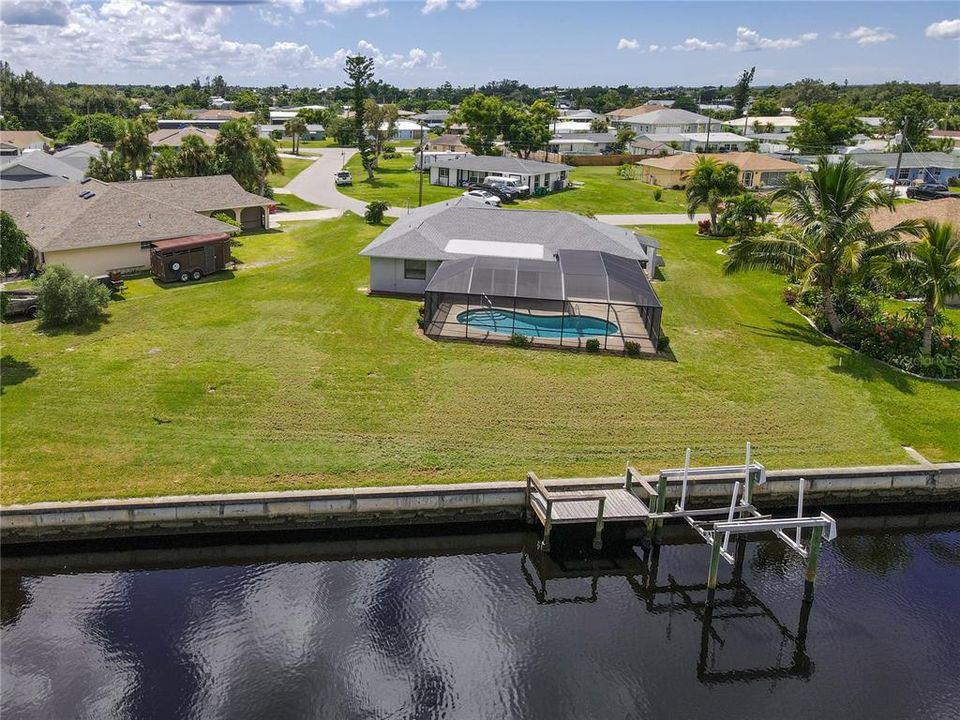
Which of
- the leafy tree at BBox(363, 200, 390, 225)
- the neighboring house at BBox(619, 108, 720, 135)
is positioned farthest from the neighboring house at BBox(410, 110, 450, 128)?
the leafy tree at BBox(363, 200, 390, 225)

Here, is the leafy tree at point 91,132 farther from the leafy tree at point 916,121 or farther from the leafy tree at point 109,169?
the leafy tree at point 916,121

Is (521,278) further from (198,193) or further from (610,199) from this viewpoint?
(610,199)

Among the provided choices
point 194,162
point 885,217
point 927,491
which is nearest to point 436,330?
point 927,491

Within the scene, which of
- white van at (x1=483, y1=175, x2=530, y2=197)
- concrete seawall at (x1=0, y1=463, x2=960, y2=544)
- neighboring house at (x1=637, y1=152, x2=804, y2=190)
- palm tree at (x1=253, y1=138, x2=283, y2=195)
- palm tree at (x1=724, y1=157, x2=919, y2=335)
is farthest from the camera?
neighboring house at (x1=637, y1=152, x2=804, y2=190)

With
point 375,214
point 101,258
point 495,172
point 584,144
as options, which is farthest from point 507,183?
point 584,144

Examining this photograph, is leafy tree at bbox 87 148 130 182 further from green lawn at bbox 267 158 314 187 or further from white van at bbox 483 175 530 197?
white van at bbox 483 175 530 197

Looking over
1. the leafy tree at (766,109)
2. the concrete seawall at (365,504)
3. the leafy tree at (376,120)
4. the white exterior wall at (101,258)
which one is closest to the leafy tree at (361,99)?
the leafy tree at (376,120)
